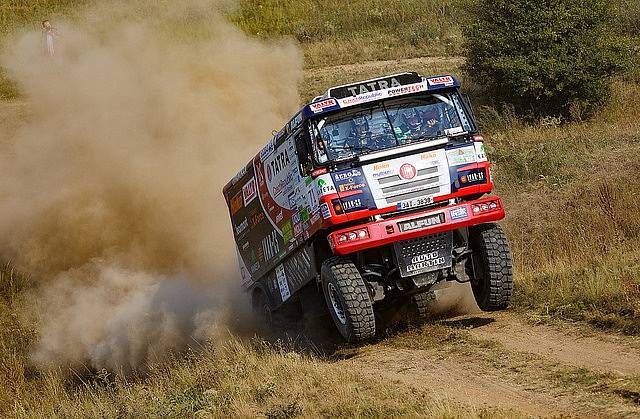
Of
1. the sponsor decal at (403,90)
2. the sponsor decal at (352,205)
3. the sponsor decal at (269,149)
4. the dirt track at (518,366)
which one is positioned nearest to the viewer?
the dirt track at (518,366)

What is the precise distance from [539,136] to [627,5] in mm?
12932

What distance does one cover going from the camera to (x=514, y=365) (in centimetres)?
1006

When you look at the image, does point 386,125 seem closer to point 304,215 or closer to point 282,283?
point 304,215

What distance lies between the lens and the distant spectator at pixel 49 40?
2550 centimetres

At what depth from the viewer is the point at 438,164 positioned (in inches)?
459

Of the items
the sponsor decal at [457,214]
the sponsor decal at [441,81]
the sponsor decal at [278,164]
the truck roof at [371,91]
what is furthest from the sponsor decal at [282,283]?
the sponsor decal at [441,81]

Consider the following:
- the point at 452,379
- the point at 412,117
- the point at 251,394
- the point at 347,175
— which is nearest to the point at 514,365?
the point at 452,379

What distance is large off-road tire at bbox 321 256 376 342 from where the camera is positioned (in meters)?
11.4

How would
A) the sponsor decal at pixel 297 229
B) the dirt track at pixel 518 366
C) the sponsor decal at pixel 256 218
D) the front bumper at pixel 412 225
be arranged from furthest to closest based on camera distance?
the sponsor decal at pixel 256 218, the sponsor decal at pixel 297 229, the front bumper at pixel 412 225, the dirt track at pixel 518 366

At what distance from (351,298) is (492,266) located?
1.84m

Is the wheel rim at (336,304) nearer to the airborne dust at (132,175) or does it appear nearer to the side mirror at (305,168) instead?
the side mirror at (305,168)

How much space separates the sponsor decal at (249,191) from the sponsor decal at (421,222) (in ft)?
12.6

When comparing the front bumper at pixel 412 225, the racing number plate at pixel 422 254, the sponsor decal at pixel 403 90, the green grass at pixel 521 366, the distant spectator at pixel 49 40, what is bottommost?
the green grass at pixel 521 366

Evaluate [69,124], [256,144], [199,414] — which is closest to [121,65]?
[69,124]
